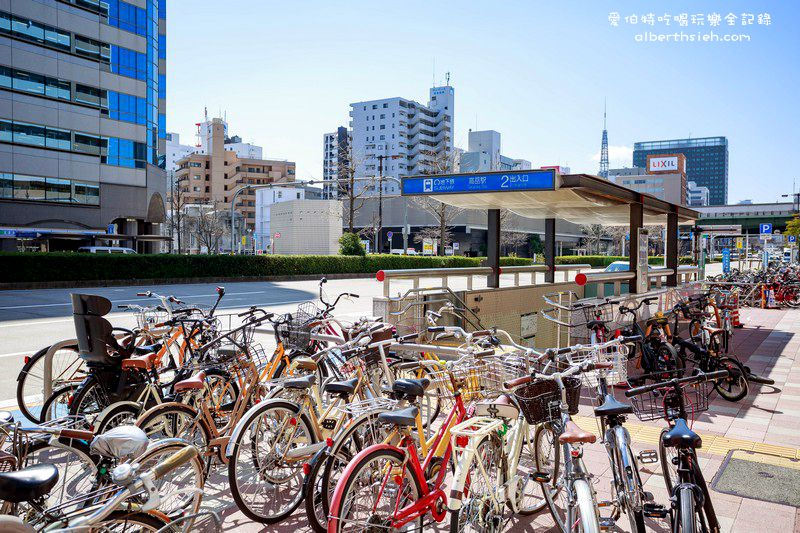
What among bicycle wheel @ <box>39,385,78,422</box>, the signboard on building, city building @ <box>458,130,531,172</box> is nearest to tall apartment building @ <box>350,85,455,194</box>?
city building @ <box>458,130,531,172</box>

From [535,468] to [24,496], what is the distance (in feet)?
9.84

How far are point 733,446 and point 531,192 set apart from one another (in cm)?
517

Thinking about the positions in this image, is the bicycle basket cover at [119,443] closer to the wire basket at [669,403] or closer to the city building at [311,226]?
the wire basket at [669,403]

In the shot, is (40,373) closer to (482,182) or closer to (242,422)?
(242,422)

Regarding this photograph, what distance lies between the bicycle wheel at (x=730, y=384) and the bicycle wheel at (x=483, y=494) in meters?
4.64

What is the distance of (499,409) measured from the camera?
11.5ft

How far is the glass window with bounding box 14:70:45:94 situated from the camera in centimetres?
3566

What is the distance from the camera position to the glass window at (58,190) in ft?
123

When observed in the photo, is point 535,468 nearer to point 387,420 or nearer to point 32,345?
point 387,420

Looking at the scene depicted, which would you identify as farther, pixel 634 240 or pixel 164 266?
pixel 164 266

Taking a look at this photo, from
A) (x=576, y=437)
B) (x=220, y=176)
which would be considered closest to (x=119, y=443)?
(x=576, y=437)

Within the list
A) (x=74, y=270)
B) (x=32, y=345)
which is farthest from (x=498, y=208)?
(x=74, y=270)

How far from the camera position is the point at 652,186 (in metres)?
136

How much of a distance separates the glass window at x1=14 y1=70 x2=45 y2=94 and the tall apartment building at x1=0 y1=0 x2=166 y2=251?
2.3 inches
